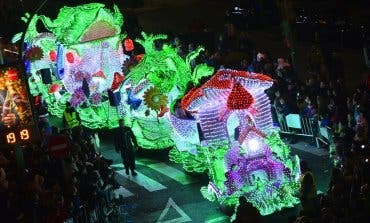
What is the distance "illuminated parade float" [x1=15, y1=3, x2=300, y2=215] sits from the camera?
1407cm

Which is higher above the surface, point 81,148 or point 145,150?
point 81,148

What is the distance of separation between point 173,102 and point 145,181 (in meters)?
2.45

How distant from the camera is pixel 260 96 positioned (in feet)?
48.1

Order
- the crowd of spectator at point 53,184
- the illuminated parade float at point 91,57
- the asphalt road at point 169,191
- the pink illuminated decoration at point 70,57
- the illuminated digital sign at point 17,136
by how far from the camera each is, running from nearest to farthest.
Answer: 1. the crowd of spectator at point 53,184
2. the illuminated digital sign at point 17,136
3. the asphalt road at point 169,191
4. the illuminated parade float at point 91,57
5. the pink illuminated decoration at point 70,57

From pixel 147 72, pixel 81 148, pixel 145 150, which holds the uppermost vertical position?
pixel 147 72

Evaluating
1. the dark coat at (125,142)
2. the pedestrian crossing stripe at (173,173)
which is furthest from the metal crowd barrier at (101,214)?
the dark coat at (125,142)

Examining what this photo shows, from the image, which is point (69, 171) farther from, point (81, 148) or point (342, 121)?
point (342, 121)

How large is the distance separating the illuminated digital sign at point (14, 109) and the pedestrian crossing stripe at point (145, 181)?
456 cm

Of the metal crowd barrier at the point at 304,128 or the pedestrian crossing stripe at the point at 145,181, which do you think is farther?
the metal crowd barrier at the point at 304,128

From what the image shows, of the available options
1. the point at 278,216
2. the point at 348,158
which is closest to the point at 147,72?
the point at 278,216

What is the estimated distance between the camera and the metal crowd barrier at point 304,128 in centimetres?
1855

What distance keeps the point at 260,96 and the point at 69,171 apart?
15.2ft

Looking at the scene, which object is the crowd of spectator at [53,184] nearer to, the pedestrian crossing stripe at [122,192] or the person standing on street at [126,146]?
the pedestrian crossing stripe at [122,192]

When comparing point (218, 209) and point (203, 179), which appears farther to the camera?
point (203, 179)
